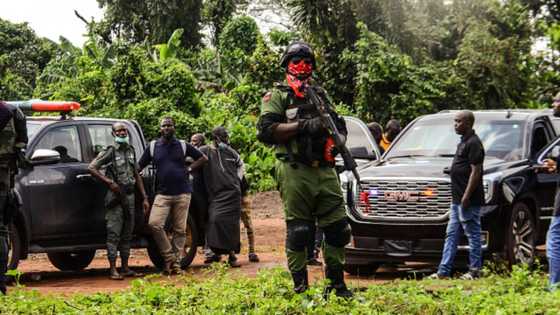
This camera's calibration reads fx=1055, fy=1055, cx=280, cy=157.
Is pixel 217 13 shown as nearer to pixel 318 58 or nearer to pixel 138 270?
pixel 318 58

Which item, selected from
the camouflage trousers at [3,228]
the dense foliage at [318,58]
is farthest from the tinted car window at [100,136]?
the dense foliage at [318,58]

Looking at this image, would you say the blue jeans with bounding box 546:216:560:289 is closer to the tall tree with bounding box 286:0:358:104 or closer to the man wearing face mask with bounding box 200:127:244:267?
the man wearing face mask with bounding box 200:127:244:267

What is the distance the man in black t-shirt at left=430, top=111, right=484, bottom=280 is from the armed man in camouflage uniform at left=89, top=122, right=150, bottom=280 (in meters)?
3.66

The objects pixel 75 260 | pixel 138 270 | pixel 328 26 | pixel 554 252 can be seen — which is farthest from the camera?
pixel 328 26

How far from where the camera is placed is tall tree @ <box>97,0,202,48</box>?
41.6 metres

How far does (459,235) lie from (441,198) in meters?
0.74

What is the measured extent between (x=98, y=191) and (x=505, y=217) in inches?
181

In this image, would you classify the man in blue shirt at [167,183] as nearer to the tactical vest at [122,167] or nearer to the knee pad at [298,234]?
the tactical vest at [122,167]

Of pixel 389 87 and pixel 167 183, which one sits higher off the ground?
pixel 389 87

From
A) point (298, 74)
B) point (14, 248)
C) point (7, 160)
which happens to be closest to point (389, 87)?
point (14, 248)

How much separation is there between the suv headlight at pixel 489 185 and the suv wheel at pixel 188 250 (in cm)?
392

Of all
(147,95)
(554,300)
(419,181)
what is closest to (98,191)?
(419,181)

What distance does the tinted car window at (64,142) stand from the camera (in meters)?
11.8

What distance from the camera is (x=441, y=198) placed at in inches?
449
